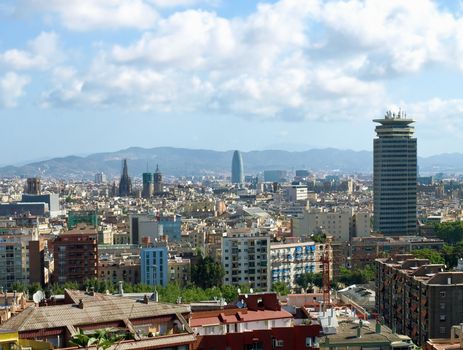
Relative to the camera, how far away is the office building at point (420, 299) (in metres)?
40.4

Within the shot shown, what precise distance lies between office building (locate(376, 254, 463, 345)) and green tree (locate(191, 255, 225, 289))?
17703 mm

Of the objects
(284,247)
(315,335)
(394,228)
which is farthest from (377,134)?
(315,335)

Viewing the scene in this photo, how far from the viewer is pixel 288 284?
70250mm

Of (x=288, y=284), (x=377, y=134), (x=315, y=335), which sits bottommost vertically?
(x=288, y=284)

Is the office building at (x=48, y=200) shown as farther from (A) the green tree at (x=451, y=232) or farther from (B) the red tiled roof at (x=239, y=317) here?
(B) the red tiled roof at (x=239, y=317)

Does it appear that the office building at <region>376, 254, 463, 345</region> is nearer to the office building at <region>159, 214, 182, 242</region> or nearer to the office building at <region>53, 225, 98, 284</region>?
the office building at <region>53, 225, 98, 284</region>

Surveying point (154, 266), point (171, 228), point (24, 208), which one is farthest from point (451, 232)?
point (24, 208)

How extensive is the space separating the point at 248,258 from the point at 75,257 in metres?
12.9

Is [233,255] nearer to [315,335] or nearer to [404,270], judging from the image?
[404,270]

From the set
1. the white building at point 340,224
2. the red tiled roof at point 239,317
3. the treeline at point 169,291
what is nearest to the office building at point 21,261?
the treeline at point 169,291

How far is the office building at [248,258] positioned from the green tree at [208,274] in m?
1.95

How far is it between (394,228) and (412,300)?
64.0 m

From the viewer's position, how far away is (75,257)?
223ft

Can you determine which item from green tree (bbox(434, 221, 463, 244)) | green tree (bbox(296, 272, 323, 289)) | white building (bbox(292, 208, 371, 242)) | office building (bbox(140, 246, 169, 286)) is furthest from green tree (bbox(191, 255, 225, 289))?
green tree (bbox(434, 221, 463, 244))
